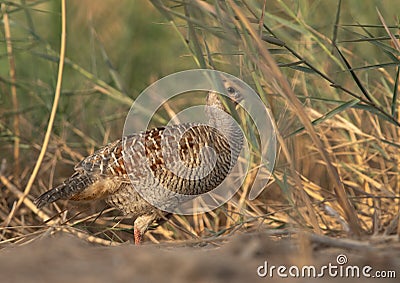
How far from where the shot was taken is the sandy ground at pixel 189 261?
176 centimetres

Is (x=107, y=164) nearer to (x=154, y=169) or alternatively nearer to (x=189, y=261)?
(x=154, y=169)

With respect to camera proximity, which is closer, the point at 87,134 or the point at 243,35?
the point at 243,35

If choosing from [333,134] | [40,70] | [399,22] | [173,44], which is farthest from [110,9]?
[399,22]

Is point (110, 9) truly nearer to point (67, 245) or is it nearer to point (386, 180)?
point (386, 180)

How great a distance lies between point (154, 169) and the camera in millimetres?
3555

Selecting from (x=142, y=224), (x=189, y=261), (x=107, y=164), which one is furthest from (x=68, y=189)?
(x=189, y=261)

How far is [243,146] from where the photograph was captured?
3.71 m

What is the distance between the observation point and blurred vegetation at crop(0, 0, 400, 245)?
2.58 metres

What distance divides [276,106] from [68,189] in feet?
3.75

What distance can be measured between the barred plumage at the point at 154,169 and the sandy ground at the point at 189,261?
4.66 ft

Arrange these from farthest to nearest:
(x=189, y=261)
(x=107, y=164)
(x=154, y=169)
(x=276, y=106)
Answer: (x=276, y=106), (x=107, y=164), (x=154, y=169), (x=189, y=261)

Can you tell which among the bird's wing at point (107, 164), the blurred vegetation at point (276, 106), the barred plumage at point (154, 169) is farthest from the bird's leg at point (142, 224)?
the bird's wing at point (107, 164)

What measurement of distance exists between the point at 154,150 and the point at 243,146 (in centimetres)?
46

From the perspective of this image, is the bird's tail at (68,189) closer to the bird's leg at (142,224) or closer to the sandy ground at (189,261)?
the bird's leg at (142,224)
